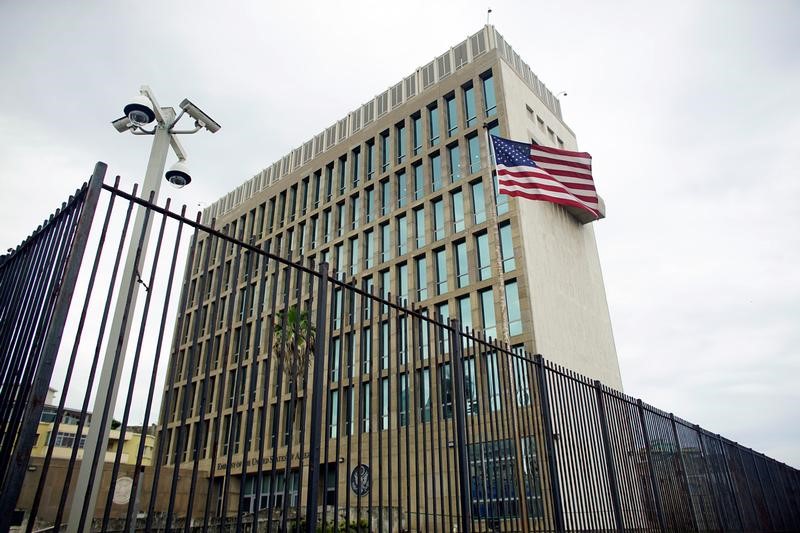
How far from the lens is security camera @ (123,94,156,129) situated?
779cm

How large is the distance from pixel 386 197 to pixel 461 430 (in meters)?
30.9

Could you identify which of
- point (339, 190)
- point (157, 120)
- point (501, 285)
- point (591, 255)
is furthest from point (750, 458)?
point (339, 190)

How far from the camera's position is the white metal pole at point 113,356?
369 centimetres

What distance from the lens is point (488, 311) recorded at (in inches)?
1094

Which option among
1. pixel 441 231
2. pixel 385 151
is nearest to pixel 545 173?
pixel 441 231

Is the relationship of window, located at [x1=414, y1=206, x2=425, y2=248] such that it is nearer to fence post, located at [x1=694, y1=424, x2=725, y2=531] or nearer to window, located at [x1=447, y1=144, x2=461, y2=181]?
window, located at [x1=447, y1=144, x2=461, y2=181]

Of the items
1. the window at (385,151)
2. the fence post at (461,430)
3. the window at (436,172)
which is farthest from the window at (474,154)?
the fence post at (461,430)

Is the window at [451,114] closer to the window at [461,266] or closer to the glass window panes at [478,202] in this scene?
the glass window panes at [478,202]

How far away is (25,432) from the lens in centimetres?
302

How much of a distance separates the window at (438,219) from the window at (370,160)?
6.35m

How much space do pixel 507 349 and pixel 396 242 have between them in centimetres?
2690

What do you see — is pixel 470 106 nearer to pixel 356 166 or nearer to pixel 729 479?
pixel 356 166

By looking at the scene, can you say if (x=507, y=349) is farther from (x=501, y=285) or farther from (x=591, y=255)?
(x=591, y=255)

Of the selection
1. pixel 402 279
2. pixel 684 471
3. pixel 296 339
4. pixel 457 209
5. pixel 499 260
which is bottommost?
pixel 684 471
